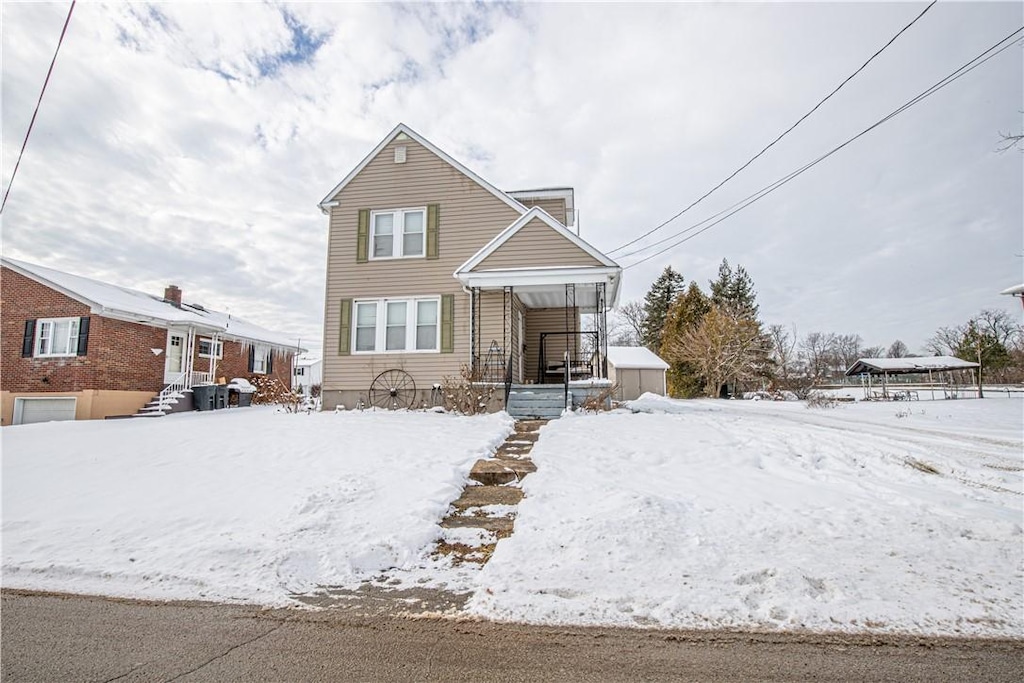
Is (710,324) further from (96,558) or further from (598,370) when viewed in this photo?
(96,558)

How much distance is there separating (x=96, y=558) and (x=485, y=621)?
3.18 meters

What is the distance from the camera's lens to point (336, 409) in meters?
12.4

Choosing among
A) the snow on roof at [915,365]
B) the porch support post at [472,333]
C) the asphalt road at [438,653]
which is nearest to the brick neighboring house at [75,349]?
the porch support post at [472,333]

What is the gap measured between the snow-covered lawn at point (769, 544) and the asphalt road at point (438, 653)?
167 millimetres

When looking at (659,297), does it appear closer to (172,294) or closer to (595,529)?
(172,294)

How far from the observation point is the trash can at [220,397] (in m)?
19.7

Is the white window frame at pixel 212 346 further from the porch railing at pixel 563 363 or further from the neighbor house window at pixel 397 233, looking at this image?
the porch railing at pixel 563 363

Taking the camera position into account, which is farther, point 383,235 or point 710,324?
point 710,324

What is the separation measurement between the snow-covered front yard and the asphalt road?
0.18m

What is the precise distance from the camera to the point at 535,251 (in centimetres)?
1170

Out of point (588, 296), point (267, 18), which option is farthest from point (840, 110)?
point (267, 18)

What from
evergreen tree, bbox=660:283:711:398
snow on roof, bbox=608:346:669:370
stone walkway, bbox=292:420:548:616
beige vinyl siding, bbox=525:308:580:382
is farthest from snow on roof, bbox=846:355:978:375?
stone walkway, bbox=292:420:548:616

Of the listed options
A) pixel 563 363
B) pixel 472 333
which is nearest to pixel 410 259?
pixel 472 333

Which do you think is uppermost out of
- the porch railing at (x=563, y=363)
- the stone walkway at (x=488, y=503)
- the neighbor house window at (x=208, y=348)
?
the neighbor house window at (x=208, y=348)
